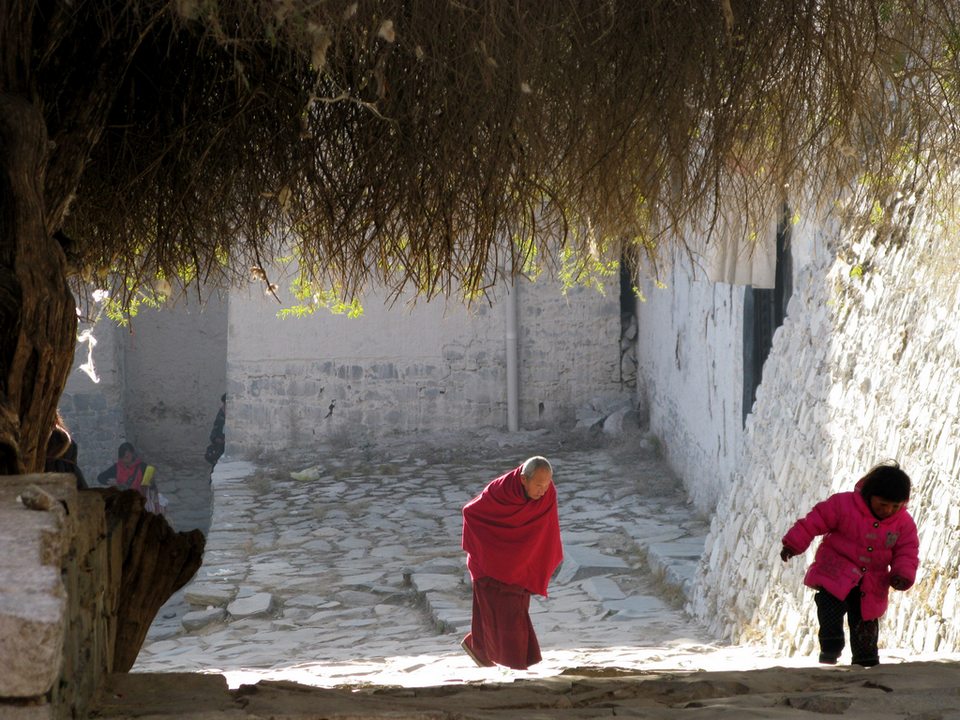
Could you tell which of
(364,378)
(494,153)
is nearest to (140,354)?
(364,378)

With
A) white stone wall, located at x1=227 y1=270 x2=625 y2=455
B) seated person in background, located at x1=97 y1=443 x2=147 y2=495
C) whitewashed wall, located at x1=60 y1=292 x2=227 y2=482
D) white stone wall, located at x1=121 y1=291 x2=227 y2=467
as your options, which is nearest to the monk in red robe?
seated person in background, located at x1=97 y1=443 x2=147 y2=495

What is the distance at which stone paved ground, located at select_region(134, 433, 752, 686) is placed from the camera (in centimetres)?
790

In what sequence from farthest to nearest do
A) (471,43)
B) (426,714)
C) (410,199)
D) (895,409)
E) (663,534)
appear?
(663,534) → (895,409) → (410,199) → (471,43) → (426,714)

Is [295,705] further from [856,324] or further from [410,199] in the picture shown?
[856,324]

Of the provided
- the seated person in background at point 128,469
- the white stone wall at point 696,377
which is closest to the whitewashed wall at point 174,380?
the seated person in background at point 128,469

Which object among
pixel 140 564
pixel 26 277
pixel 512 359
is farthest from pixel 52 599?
pixel 512 359

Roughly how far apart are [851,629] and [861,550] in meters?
0.33

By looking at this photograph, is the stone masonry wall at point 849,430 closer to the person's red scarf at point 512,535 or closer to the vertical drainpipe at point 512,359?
the person's red scarf at point 512,535

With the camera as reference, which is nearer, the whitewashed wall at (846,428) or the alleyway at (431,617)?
the alleyway at (431,617)

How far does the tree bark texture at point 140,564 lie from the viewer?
3.75m

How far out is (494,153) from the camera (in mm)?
4172

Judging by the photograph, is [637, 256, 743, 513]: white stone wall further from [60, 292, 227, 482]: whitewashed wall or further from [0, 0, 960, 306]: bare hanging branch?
[60, 292, 227, 482]: whitewashed wall

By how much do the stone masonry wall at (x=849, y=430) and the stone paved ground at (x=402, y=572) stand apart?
2.01 feet

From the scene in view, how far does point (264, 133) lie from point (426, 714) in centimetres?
258
